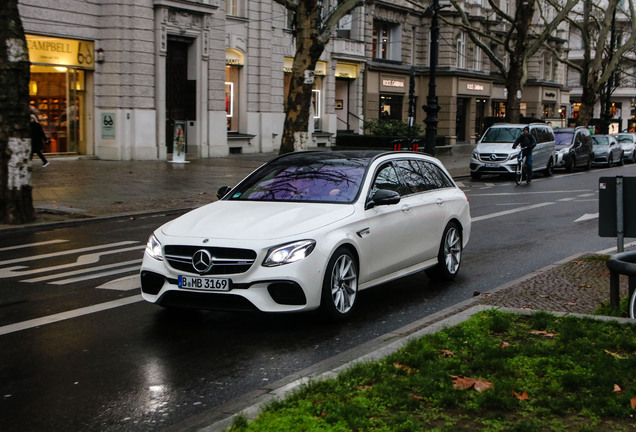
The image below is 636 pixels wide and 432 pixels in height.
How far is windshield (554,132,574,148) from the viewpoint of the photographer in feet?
113

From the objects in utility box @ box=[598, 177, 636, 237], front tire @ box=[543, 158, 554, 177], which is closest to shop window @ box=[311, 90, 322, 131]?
front tire @ box=[543, 158, 554, 177]

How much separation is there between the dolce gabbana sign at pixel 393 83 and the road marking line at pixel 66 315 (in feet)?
133

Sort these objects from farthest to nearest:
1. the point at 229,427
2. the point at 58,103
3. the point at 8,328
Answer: the point at 58,103
the point at 8,328
the point at 229,427

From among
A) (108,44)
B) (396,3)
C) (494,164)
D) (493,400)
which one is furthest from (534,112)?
(493,400)

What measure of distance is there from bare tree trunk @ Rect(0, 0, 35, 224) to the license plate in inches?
328

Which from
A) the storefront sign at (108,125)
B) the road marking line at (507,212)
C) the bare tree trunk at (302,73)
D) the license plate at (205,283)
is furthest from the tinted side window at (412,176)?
the storefront sign at (108,125)

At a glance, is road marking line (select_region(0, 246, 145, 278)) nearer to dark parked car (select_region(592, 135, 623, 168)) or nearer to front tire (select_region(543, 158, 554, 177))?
front tire (select_region(543, 158, 554, 177))

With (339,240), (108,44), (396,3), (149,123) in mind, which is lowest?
(339,240)

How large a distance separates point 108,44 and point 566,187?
629 inches

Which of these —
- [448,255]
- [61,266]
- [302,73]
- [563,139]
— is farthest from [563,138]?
[61,266]

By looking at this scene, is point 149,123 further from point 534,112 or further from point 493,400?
point 534,112

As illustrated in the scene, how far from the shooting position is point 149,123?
1176 inches

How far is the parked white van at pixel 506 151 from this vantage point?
94.7 feet

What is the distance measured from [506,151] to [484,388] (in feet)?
80.6
